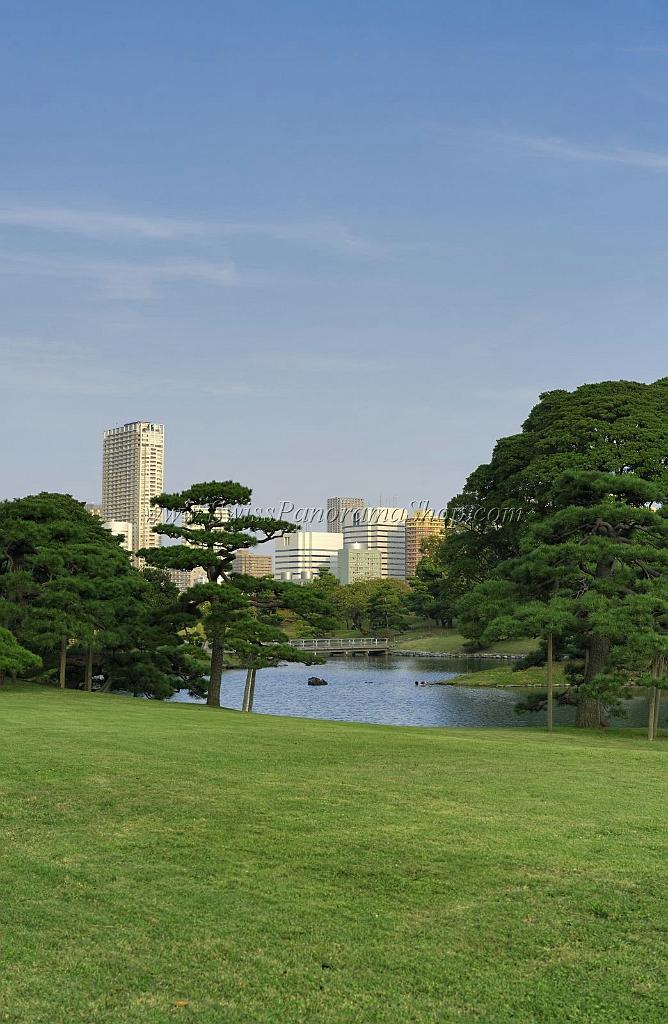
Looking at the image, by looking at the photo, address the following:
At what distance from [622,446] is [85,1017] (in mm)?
23618

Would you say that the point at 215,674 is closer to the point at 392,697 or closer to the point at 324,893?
the point at 324,893

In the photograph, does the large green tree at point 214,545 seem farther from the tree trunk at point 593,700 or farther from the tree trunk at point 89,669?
the tree trunk at point 593,700

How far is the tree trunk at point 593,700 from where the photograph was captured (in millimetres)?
26078

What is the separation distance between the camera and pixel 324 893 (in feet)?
21.4

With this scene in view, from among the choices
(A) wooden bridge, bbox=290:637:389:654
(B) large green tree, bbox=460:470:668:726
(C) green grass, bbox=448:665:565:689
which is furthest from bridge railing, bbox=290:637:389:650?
(B) large green tree, bbox=460:470:668:726

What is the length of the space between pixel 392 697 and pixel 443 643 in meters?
42.3

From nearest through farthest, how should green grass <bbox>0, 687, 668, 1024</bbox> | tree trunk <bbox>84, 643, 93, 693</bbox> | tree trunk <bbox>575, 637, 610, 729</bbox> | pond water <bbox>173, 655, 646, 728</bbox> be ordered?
green grass <bbox>0, 687, 668, 1024</bbox>, tree trunk <bbox>575, 637, 610, 729</bbox>, tree trunk <bbox>84, 643, 93, 693</bbox>, pond water <bbox>173, 655, 646, 728</bbox>

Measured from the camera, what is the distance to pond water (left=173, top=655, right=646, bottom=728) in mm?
40503

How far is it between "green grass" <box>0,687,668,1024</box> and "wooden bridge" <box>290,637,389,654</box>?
80.4 meters

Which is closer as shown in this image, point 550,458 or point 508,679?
point 550,458

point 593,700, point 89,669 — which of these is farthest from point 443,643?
point 593,700

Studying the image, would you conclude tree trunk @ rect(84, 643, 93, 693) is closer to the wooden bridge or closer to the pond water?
the pond water

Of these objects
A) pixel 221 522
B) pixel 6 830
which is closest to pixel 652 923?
pixel 6 830

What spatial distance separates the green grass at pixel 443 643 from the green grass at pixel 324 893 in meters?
69.3
